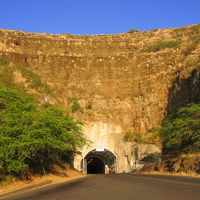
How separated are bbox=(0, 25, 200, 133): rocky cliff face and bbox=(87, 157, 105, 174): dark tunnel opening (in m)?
9.40

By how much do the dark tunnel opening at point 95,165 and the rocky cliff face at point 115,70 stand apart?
940 cm

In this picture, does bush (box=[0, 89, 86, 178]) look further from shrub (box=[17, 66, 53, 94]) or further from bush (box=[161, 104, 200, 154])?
shrub (box=[17, 66, 53, 94])

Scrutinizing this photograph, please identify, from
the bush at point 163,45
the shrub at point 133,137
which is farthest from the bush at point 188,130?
the bush at point 163,45

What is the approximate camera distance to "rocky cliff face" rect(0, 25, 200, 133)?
3944cm

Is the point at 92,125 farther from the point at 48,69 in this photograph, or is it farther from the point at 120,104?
the point at 48,69

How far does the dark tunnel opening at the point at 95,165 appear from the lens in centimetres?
4525

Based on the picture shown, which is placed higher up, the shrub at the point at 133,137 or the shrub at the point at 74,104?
the shrub at the point at 74,104

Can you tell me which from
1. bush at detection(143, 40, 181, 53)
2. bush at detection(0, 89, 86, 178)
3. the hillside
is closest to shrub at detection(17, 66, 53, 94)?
the hillside

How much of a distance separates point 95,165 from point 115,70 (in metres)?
18.5

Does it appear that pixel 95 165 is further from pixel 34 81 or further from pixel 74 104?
pixel 34 81

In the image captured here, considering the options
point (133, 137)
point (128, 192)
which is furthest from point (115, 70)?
point (128, 192)

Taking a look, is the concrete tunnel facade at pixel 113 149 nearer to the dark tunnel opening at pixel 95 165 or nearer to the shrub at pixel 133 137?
the shrub at pixel 133 137

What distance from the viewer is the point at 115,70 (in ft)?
146

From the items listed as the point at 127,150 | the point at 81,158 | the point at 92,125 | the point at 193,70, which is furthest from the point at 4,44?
the point at 193,70
